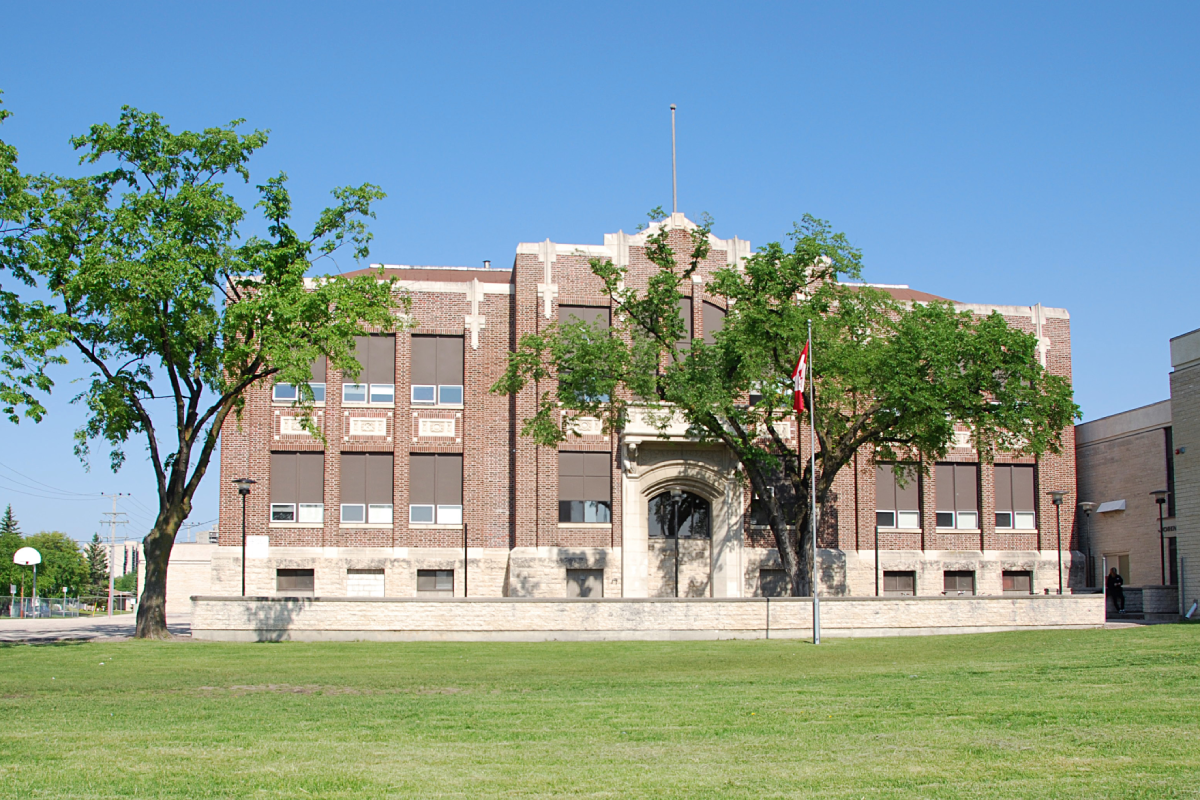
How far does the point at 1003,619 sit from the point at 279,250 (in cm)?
2064

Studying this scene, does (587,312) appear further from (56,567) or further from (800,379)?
(56,567)

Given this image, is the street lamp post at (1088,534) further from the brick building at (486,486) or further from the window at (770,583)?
the window at (770,583)

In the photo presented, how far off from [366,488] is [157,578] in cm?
979

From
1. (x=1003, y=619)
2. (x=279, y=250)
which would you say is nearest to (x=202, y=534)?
(x=279, y=250)

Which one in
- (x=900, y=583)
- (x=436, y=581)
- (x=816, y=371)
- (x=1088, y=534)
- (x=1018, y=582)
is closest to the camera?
(x=816, y=371)

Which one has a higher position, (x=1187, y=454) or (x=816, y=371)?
(x=816, y=371)

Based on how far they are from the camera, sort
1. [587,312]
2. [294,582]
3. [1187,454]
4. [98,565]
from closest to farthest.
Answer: [1187,454] → [294,582] → [587,312] → [98,565]

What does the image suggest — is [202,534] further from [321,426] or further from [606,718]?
[606,718]

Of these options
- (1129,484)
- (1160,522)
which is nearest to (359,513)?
(1160,522)

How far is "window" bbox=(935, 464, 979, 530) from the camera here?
129ft

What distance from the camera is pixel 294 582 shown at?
35.8 metres

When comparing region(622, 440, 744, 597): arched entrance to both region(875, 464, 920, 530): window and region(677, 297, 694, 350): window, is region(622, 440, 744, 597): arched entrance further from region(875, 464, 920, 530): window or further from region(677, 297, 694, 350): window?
region(875, 464, 920, 530): window

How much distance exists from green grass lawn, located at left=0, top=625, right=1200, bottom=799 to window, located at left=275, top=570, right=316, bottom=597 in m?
15.3

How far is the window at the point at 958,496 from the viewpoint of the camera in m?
39.5
